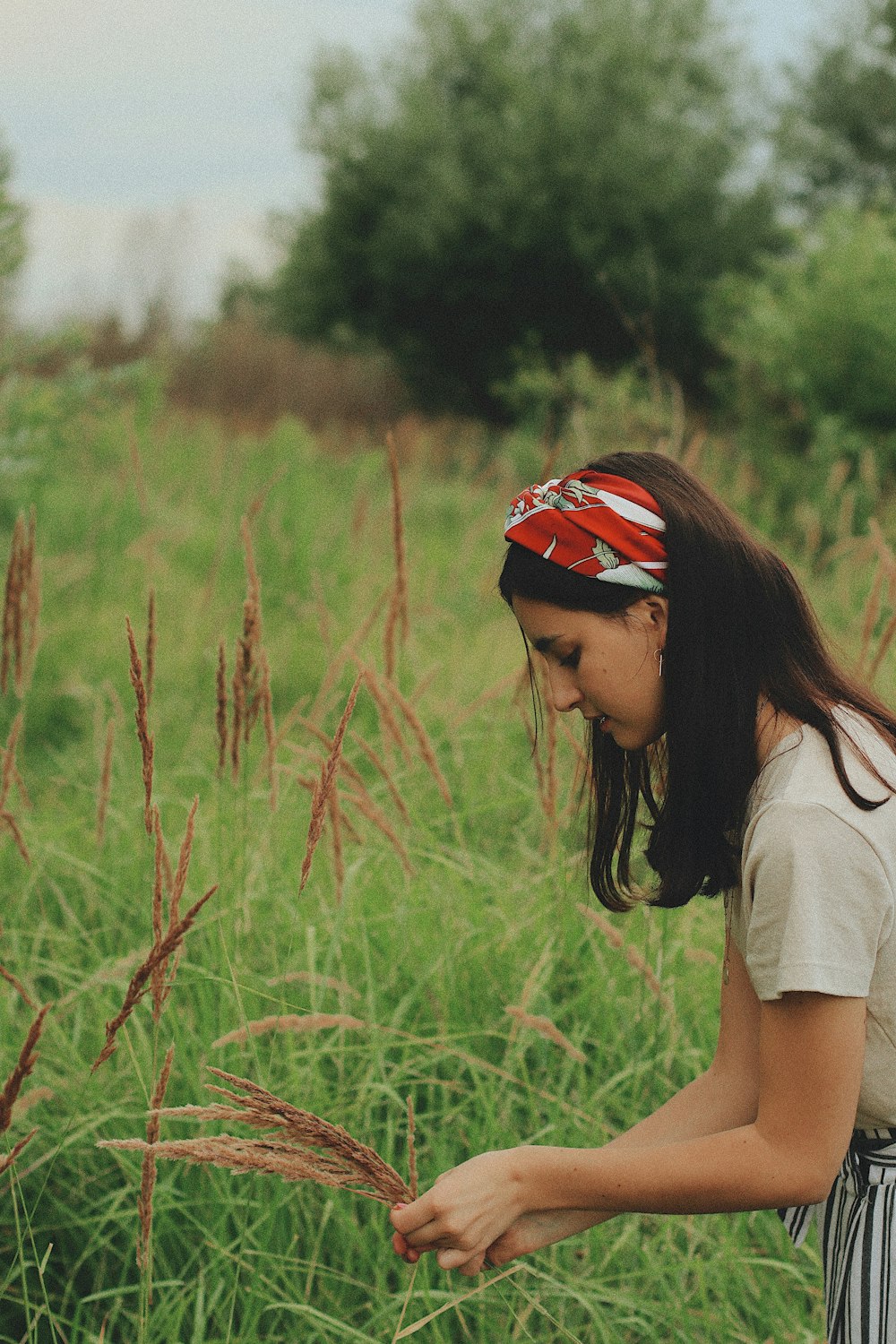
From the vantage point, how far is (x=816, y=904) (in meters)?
1.12

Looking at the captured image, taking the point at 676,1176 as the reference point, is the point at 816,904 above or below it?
above

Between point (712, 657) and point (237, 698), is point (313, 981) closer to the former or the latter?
point (237, 698)

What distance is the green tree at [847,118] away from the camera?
53.5 ft

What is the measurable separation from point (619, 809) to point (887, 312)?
21.4 feet

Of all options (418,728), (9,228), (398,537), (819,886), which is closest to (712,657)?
(819,886)

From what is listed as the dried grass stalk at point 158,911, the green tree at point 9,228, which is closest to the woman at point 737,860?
the dried grass stalk at point 158,911

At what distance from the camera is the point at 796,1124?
114cm

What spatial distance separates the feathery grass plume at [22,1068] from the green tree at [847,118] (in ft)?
56.2

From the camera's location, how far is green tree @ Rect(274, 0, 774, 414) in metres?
12.9

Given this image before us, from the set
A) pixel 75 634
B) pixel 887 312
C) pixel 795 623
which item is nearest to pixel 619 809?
pixel 795 623

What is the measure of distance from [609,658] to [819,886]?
334mm

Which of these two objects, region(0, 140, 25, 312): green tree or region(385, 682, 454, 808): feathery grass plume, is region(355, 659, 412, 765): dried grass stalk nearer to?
region(385, 682, 454, 808): feathery grass plume

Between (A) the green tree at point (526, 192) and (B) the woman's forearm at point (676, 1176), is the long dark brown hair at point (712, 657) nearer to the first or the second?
(B) the woman's forearm at point (676, 1176)

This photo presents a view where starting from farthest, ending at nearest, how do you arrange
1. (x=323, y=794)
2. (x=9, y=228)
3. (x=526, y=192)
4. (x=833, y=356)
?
(x=526, y=192) → (x=833, y=356) → (x=9, y=228) → (x=323, y=794)
